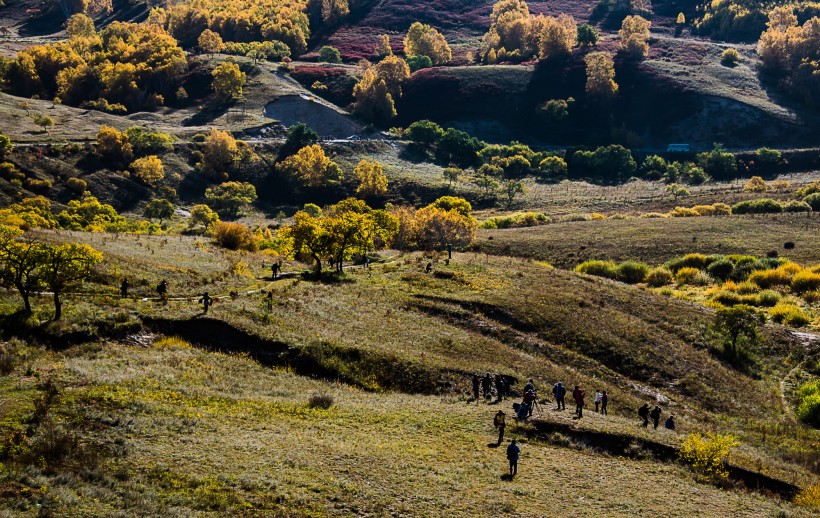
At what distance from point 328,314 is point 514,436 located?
77.8 feet

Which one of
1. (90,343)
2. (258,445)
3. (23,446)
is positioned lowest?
(90,343)

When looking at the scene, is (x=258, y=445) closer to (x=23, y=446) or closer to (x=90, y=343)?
(x=23, y=446)

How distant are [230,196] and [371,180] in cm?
2961

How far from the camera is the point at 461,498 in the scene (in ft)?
84.4

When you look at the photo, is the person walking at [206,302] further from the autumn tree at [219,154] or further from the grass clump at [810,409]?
the autumn tree at [219,154]

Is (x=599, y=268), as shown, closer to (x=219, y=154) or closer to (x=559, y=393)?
(x=559, y=393)

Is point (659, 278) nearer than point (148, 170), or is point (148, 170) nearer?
point (659, 278)

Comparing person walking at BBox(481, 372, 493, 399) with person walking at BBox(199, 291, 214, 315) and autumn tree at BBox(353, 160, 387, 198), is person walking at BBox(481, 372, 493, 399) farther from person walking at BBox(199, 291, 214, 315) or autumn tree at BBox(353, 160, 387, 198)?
autumn tree at BBox(353, 160, 387, 198)

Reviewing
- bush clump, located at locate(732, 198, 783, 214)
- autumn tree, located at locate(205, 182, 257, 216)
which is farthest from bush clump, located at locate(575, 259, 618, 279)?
autumn tree, located at locate(205, 182, 257, 216)

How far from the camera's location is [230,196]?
12825 cm

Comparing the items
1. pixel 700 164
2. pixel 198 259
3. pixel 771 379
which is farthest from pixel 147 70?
pixel 771 379

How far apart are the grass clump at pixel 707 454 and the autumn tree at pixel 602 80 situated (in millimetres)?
173648

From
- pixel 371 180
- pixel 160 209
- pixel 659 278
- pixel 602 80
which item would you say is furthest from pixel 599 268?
pixel 602 80

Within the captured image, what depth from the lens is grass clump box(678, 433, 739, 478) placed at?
32938 millimetres
